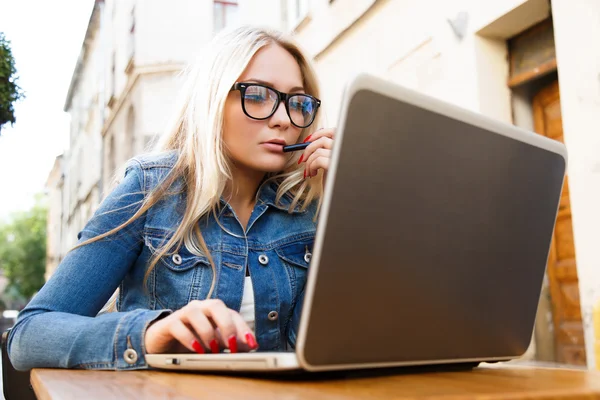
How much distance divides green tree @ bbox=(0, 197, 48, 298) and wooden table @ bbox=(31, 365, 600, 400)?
40.2 meters

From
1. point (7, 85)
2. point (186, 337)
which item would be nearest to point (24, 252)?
point (7, 85)

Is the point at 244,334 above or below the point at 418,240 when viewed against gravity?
below

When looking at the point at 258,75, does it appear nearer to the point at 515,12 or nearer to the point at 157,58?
the point at 515,12

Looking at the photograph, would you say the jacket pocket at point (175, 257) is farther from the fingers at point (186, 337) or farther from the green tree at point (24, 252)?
the green tree at point (24, 252)

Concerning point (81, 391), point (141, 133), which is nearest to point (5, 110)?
point (141, 133)

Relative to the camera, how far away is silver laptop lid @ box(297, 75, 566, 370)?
69cm

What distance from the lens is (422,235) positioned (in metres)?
0.79

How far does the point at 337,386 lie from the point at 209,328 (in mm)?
249

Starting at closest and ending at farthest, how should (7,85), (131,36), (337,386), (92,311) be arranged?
(337,386) → (92,311) → (7,85) → (131,36)

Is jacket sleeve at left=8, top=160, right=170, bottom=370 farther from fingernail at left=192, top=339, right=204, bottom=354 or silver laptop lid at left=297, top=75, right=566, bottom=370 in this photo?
silver laptop lid at left=297, top=75, right=566, bottom=370

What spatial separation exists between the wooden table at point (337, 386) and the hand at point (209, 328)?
2.0 inches

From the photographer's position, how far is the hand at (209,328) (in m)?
0.89

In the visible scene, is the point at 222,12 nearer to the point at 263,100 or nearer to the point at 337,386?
the point at 263,100

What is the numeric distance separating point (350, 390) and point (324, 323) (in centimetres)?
7
